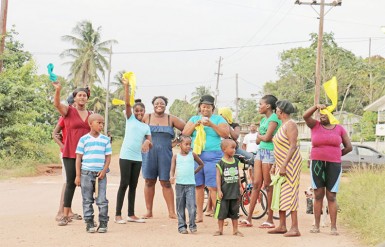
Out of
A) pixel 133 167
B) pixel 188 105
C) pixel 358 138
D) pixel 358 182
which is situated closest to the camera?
pixel 133 167

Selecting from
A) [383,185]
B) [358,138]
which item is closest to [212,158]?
[383,185]

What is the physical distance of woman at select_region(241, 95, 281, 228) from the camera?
841 cm

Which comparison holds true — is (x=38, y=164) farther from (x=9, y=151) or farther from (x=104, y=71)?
(x=104, y=71)

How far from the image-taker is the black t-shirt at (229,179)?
758 centimetres

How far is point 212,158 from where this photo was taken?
8523 millimetres

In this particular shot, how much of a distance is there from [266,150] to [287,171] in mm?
693

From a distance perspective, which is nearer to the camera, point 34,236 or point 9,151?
point 34,236

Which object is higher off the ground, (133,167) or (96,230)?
(133,167)

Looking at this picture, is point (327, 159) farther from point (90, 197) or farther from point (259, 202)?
point (90, 197)

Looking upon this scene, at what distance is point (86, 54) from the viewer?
5212 centimetres

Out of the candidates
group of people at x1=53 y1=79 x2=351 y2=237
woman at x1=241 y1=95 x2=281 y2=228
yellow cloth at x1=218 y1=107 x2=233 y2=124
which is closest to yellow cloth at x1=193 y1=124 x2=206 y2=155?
group of people at x1=53 y1=79 x2=351 y2=237

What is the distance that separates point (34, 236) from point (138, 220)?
1814 millimetres

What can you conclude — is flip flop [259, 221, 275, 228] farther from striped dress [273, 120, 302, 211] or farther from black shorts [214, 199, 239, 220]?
black shorts [214, 199, 239, 220]

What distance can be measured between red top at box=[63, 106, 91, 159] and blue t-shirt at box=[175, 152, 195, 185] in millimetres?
1348
